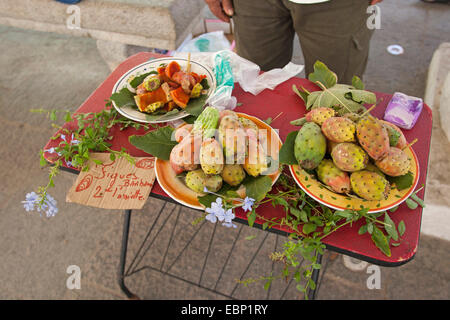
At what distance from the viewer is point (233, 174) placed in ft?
2.33

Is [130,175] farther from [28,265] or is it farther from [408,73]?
[408,73]

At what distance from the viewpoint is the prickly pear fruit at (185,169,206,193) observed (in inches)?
27.9

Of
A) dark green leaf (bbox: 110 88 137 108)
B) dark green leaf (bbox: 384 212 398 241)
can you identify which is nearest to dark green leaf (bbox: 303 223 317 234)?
dark green leaf (bbox: 384 212 398 241)

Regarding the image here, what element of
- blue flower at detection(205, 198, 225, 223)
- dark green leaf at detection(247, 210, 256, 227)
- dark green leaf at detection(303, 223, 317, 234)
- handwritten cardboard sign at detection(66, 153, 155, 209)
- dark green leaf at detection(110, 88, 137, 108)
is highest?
dark green leaf at detection(110, 88, 137, 108)

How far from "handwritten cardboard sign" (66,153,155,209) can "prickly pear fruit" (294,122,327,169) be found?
39 cm

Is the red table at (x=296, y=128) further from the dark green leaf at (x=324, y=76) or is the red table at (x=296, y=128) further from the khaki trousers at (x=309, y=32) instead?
the khaki trousers at (x=309, y=32)

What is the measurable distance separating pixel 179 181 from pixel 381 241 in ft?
1.55

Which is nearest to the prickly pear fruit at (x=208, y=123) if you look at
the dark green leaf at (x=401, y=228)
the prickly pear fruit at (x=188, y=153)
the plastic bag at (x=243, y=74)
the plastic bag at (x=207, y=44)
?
the prickly pear fruit at (x=188, y=153)

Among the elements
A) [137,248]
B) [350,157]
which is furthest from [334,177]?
[137,248]

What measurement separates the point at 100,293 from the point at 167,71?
1070 mm

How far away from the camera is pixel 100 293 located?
4.68 ft

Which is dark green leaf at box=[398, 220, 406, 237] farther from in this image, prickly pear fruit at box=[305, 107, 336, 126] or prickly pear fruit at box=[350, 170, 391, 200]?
prickly pear fruit at box=[305, 107, 336, 126]

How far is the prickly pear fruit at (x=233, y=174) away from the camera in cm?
71
